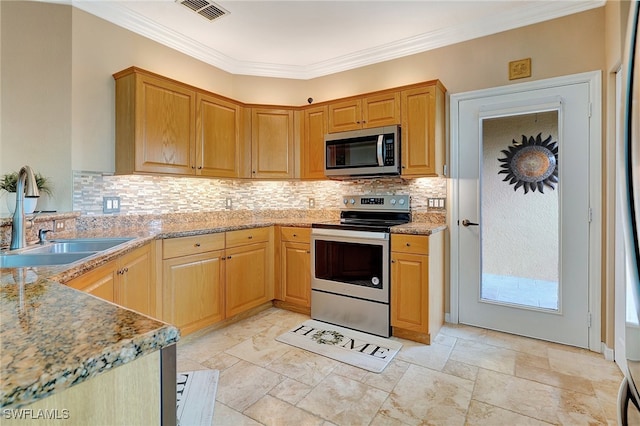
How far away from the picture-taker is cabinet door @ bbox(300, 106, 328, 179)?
11.0 feet

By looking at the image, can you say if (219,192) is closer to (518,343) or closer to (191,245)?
(191,245)

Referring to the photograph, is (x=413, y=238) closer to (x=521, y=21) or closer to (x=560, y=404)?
(x=560, y=404)

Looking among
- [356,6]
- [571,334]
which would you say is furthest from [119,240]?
[571,334]

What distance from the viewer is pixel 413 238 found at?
2.55 meters

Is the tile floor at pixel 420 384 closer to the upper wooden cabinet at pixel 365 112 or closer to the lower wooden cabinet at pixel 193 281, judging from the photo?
the lower wooden cabinet at pixel 193 281

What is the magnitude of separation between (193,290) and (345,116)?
2123 millimetres

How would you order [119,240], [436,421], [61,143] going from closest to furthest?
[436,421] → [119,240] → [61,143]

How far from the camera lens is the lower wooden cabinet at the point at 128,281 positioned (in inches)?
62.4

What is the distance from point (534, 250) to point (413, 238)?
3.37ft

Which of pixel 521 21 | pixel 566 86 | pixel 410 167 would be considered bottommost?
pixel 410 167

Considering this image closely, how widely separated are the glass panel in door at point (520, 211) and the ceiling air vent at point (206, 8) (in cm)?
244

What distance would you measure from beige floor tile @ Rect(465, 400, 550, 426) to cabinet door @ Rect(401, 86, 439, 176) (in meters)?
1.73

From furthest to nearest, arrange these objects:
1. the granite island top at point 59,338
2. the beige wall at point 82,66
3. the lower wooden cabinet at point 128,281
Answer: the beige wall at point 82,66
the lower wooden cabinet at point 128,281
the granite island top at point 59,338

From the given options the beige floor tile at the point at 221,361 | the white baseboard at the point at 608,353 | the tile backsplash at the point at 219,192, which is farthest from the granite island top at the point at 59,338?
the white baseboard at the point at 608,353
